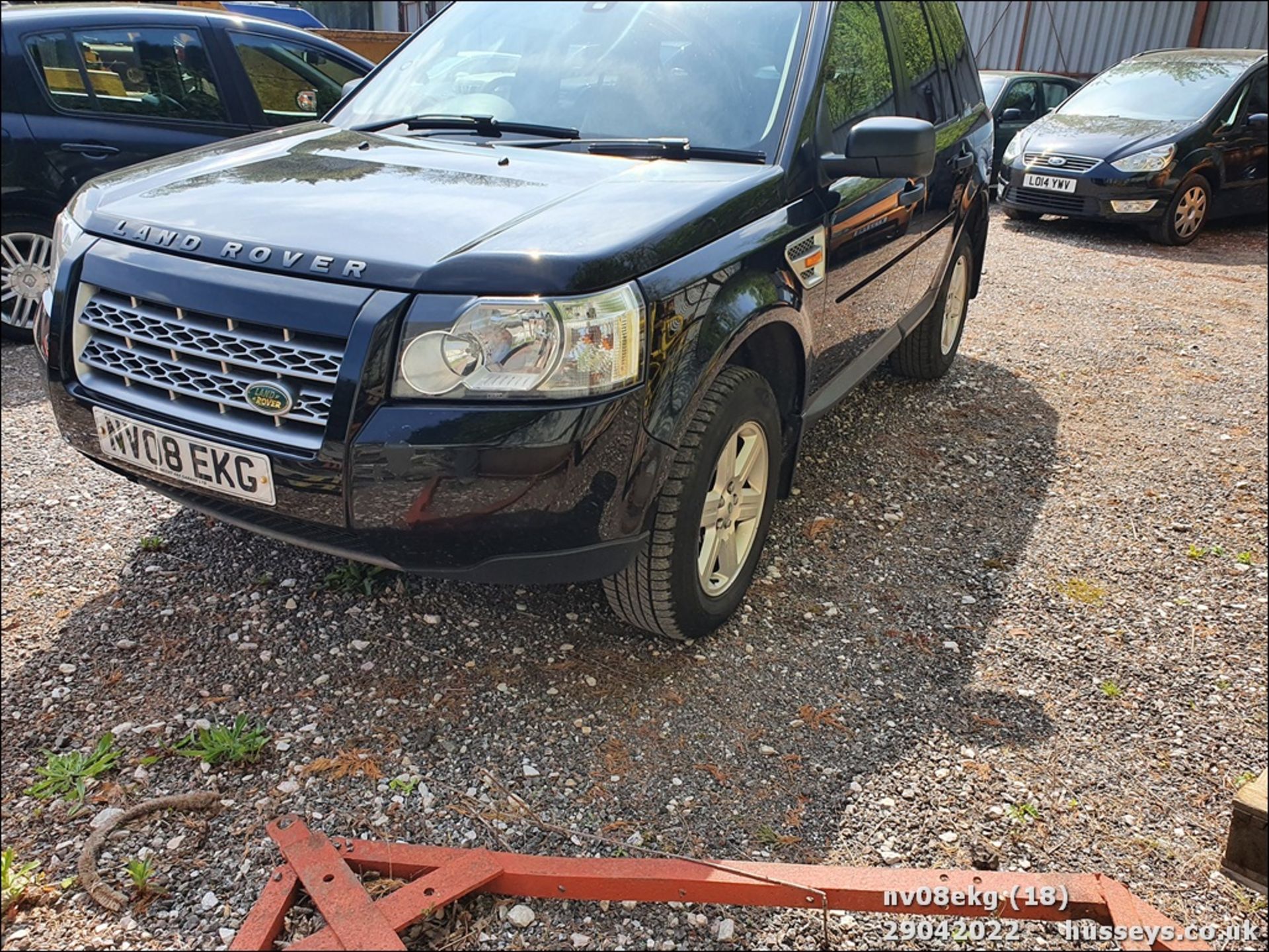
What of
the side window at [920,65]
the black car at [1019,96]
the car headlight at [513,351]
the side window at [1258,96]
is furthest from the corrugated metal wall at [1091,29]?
the car headlight at [513,351]

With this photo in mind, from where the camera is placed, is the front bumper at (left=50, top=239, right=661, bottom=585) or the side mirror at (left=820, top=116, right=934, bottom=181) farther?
the side mirror at (left=820, top=116, right=934, bottom=181)

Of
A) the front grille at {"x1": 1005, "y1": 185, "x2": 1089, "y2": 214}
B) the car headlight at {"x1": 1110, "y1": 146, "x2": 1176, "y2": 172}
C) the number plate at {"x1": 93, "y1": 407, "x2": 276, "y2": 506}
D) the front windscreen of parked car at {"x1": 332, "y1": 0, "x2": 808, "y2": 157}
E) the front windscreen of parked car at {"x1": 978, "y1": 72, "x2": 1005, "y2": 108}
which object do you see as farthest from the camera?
the front windscreen of parked car at {"x1": 978, "y1": 72, "x2": 1005, "y2": 108}

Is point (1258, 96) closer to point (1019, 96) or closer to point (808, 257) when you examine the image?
point (1019, 96)

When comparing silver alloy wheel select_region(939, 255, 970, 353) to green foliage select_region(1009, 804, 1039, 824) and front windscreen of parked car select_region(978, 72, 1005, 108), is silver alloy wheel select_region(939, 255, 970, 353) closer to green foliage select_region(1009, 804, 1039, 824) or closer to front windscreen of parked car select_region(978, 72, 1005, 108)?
green foliage select_region(1009, 804, 1039, 824)

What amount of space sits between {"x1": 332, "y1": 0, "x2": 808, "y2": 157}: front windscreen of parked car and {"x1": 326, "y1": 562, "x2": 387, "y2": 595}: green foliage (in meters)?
1.50

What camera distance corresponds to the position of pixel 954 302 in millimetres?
5199

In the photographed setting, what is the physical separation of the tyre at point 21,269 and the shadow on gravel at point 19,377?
0.11 meters

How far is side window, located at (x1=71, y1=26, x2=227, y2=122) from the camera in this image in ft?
17.4

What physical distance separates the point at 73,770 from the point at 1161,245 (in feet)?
32.2

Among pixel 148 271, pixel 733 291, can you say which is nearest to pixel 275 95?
pixel 148 271

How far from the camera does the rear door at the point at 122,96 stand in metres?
5.16

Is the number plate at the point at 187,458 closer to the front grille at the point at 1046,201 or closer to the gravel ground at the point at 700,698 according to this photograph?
the gravel ground at the point at 700,698

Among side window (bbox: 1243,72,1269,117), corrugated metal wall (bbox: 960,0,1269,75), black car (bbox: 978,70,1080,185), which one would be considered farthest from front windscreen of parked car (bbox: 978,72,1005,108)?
corrugated metal wall (bbox: 960,0,1269,75)

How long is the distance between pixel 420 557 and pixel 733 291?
104cm
